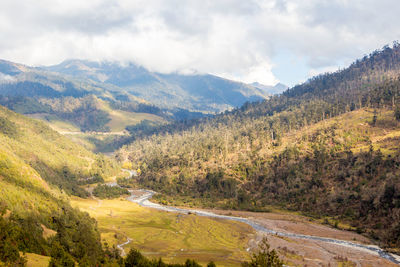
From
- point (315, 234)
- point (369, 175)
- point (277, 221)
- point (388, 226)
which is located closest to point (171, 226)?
point (277, 221)

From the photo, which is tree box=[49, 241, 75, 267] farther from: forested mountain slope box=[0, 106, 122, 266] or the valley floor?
the valley floor

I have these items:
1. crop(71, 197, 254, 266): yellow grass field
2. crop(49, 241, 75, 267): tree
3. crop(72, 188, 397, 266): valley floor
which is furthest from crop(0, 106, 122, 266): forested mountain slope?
crop(72, 188, 397, 266): valley floor

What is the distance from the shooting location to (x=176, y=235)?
13012 cm

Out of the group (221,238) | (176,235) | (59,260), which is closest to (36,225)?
(59,260)

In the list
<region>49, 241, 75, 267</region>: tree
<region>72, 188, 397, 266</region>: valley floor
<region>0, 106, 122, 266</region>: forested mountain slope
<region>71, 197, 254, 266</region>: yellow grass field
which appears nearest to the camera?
<region>49, 241, 75, 267</region>: tree

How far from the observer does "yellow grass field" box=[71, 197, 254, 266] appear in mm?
100875

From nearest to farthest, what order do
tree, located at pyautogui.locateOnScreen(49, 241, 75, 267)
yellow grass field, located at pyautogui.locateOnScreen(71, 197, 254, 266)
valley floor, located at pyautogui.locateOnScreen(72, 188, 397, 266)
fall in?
tree, located at pyautogui.locateOnScreen(49, 241, 75, 267) → valley floor, located at pyautogui.locateOnScreen(72, 188, 397, 266) → yellow grass field, located at pyautogui.locateOnScreen(71, 197, 254, 266)

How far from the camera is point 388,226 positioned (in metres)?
113

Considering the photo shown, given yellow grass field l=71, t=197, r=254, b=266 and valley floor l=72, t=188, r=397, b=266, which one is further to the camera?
yellow grass field l=71, t=197, r=254, b=266

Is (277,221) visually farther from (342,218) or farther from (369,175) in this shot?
(369,175)

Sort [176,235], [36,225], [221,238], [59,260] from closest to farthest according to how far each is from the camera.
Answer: [59,260] → [36,225] → [221,238] → [176,235]

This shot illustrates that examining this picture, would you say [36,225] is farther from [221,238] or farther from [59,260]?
[221,238]

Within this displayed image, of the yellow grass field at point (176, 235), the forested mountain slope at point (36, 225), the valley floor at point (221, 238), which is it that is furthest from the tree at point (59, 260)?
the valley floor at point (221, 238)

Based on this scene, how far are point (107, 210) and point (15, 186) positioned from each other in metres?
67.2
